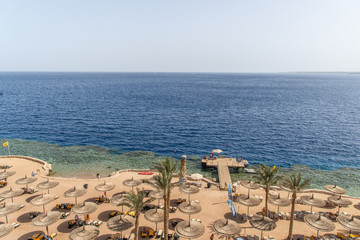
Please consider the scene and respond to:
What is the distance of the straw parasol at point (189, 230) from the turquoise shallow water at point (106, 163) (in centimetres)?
2517

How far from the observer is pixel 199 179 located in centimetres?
4319

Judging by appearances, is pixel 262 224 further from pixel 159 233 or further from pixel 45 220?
pixel 45 220

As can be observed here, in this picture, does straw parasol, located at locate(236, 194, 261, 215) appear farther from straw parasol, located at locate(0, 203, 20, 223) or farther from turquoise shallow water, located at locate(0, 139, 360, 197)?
straw parasol, located at locate(0, 203, 20, 223)

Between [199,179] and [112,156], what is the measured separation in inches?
1136

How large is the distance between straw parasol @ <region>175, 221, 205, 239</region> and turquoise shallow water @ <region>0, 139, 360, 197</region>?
82.6 ft

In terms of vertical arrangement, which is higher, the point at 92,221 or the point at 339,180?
the point at 92,221

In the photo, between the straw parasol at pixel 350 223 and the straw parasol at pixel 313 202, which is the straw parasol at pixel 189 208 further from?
the straw parasol at pixel 350 223

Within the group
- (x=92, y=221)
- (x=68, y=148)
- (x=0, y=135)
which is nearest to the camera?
(x=92, y=221)

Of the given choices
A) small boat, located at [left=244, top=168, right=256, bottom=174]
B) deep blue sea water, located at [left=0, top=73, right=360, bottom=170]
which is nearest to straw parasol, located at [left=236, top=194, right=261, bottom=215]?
small boat, located at [left=244, top=168, right=256, bottom=174]

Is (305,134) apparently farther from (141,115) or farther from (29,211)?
(29,211)

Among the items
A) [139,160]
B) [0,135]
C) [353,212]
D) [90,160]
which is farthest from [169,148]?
[0,135]

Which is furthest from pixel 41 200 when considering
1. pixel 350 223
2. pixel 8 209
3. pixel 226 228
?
pixel 350 223

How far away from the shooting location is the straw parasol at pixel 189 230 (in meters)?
24.6

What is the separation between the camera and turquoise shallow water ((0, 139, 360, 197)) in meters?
49.4
